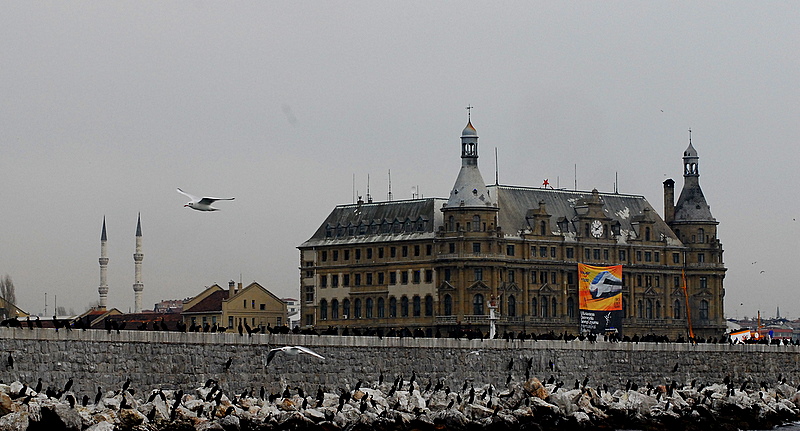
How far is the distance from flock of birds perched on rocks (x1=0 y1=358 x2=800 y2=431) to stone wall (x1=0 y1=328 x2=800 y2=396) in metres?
0.32

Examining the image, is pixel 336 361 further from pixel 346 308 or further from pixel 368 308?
pixel 346 308

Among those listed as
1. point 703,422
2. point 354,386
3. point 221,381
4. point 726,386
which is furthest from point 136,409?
point 726,386

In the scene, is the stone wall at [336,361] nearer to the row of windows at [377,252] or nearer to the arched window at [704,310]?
the row of windows at [377,252]

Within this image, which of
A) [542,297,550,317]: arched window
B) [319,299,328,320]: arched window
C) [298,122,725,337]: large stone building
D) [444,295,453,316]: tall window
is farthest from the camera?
[319,299,328,320]: arched window

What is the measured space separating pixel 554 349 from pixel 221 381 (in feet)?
71.3

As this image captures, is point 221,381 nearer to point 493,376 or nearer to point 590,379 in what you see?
point 493,376

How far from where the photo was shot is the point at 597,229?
466ft

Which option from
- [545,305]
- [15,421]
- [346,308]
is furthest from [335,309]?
[15,421]

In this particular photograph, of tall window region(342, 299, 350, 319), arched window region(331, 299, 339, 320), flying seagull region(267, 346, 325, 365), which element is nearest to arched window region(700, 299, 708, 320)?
tall window region(342, 299, 350, 319)

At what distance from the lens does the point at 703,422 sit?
73.8 metres

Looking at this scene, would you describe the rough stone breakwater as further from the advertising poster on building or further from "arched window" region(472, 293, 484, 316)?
"arched window" region(472, 293, 484, 316)

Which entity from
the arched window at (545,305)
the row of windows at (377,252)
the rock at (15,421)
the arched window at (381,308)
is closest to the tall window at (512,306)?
the arched window at (545,305)

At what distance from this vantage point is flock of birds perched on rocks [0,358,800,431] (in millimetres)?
52594

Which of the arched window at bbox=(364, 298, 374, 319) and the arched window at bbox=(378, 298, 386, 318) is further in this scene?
the arched window at bbox=(364, 298, 374, 319)
